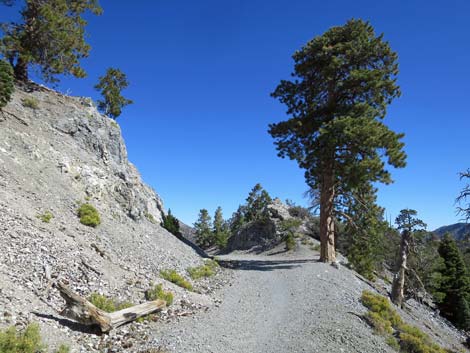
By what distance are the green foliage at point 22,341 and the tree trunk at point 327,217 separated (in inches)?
728

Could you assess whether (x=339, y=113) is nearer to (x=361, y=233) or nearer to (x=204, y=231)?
(x=361, y=233)

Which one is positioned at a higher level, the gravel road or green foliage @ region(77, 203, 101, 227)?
green foliage @ region(77, 203, 101, 227)

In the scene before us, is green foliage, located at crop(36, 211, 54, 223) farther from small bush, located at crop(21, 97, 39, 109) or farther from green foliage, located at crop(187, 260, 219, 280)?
small bush, located at crop(21, 97, 39, 109)

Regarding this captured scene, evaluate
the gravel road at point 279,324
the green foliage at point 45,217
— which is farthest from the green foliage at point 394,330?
the green foliage at point 45,217

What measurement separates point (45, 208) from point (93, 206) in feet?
10.1

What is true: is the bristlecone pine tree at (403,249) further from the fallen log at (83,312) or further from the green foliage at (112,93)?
the green foliage at (112,93)

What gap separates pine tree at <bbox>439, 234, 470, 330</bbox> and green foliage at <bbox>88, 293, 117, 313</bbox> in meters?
35.9

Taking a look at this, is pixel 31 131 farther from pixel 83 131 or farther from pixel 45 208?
pixel 45 208

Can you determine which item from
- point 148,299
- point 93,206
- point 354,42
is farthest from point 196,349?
point 354,42

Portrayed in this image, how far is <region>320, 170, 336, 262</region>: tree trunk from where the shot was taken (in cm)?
2069

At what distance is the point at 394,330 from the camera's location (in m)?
10.6

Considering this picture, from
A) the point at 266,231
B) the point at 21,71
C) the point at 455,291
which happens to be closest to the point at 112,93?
the point at 21,71

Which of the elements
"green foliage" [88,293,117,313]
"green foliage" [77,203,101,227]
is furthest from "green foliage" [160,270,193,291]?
"green foliage" [88,293,117,313]

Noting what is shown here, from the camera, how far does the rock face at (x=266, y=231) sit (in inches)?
1438
